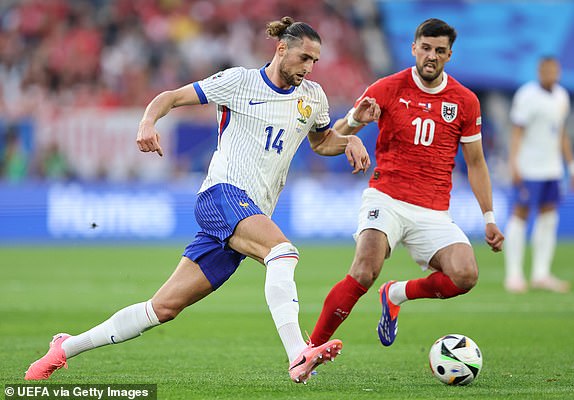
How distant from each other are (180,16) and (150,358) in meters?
18.9

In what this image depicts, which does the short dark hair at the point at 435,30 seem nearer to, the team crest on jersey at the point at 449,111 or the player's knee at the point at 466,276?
the team crest on jersey at the point at 449,111

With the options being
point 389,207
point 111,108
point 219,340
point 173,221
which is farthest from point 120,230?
point 389,207

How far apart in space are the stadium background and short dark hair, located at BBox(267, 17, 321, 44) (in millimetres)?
12670

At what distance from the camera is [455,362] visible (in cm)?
726

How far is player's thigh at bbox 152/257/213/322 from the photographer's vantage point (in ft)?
23.4

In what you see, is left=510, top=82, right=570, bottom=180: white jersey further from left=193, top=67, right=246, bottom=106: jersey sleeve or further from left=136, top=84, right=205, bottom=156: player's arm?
left=136, top=84, right=205, bottom=156: player's arm

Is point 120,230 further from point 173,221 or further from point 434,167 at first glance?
point 434,167

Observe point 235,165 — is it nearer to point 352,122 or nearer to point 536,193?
point 352,122

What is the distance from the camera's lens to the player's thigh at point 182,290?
714 cm

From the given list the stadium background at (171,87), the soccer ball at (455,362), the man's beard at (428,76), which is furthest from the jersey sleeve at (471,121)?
the stadium background at (171,87)

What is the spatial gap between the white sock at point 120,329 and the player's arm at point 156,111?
114 centimetres

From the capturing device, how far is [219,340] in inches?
394

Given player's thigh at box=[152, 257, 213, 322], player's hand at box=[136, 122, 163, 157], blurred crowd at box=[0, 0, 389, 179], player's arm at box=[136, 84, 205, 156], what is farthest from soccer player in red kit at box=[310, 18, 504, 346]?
blurred crowd at box=[0, 0, 389, 179]

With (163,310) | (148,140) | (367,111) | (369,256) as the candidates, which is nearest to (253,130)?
(148,140)
